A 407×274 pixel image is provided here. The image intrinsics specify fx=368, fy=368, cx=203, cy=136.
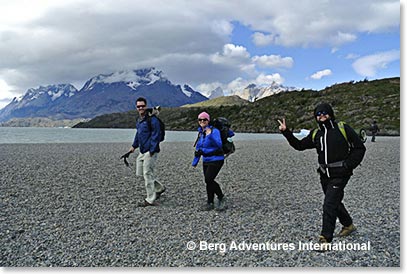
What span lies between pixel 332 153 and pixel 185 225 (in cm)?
340

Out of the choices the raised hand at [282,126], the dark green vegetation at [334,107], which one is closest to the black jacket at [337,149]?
the raised hand at [282,126]

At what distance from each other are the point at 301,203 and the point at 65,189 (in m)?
7.61

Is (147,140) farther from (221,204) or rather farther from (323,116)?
(323,116)

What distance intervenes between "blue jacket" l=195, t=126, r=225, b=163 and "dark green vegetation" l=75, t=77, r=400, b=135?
5162 centimetres

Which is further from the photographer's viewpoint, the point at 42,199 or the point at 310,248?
the point at 42,199

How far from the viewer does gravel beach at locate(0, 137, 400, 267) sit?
584 centimetres

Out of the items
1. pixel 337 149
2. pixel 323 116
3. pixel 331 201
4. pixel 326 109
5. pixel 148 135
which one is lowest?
pixel 331 201

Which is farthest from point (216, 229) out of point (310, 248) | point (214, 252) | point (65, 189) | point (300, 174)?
point (300, 174)

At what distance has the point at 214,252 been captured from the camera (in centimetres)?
602

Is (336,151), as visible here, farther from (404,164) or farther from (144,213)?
(144,213)

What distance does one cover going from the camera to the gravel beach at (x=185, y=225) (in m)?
5.84

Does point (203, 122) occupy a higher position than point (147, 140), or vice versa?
point (203, 122)

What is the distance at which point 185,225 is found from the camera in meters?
7.62

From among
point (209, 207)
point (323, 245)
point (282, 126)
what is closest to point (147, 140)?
point (209, 207)
